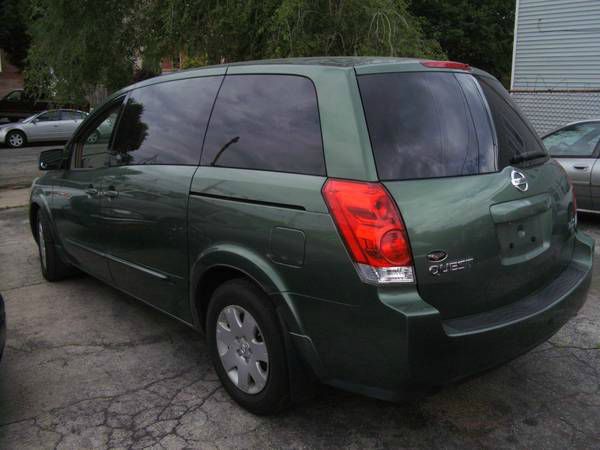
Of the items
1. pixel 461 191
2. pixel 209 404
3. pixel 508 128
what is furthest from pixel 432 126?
pixel 209 404

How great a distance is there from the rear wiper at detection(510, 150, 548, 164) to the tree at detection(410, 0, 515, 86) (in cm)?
3285

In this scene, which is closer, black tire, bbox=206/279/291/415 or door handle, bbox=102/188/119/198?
black tire, bbox=206/279/291/415

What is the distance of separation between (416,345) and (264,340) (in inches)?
30.0

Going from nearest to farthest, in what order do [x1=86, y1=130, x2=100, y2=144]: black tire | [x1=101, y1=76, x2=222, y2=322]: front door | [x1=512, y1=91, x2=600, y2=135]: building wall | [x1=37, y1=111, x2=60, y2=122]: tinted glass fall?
[x1=101, y1=76, x2=222, y2=322]: front door, [x1=86, y1=130, x2=100, y2=144]: black tire, [x1=512, y1=91, x2=600, y2=135]: building wall, [x1=37, y1=111, x2=60, y2=122]: tinted glass

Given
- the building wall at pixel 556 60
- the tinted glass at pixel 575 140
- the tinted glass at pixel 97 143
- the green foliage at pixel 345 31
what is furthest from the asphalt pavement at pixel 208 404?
the building wall at pixel 556 60

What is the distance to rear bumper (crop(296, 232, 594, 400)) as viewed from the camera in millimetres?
2348

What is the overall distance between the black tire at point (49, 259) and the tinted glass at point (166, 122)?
4.96 ft

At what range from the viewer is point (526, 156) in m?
3.02

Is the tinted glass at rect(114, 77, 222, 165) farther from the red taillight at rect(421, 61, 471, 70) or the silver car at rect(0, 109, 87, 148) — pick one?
the silver car at rect(0, 109, 87, 148)

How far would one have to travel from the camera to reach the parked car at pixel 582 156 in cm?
713

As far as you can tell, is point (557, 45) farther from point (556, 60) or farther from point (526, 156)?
point (526, 156)

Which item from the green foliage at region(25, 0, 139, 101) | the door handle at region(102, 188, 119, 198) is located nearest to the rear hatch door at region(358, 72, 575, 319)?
the door handle at region(102, 188, 119, 198)

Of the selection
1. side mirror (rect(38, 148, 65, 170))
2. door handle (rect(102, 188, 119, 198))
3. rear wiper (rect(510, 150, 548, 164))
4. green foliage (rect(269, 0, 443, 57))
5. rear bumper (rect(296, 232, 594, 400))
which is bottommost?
rear bumper (rect(296, 232, 594, 400))

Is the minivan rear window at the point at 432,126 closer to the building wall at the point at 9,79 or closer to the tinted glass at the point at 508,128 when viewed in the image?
the tinted glass at the point at 508,128
